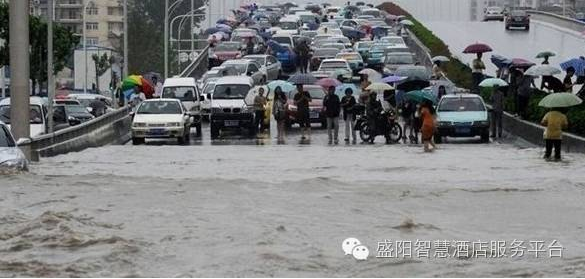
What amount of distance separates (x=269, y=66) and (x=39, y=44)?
1232cm

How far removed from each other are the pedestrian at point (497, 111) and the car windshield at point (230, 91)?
27.5 ft

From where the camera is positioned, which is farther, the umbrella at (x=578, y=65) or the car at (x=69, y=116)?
the umbrella at (x=578, y=65)

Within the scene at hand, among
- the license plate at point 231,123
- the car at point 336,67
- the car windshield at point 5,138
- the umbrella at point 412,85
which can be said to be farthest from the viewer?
the car at point 336,67

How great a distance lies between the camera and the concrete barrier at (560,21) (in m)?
96.1

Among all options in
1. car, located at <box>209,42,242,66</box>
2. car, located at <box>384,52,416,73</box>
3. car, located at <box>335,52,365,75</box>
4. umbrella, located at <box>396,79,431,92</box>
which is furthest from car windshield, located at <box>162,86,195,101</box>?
car, located at <box>209,42,242,66</box>

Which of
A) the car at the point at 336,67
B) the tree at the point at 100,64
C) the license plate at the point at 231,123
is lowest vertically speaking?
the tree at the point at 100,64

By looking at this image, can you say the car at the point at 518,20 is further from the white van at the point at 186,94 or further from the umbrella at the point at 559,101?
the umbrella at the point at 559,101

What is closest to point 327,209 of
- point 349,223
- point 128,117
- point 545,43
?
point 349,223

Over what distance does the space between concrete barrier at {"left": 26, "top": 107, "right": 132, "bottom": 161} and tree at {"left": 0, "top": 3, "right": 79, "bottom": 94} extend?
21.2 m

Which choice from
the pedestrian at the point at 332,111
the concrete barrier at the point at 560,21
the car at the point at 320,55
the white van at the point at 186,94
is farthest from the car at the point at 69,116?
the concrete barrier at the point at 560,21

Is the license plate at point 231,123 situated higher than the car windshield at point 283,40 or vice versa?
the car windshield at point 283,40

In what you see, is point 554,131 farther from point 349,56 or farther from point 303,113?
point 349,56

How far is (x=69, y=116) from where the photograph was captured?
2055 inches

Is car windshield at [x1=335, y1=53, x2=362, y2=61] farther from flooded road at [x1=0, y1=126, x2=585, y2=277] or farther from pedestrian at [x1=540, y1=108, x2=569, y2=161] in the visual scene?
pedestrian at [x1=540, y1=108, x2=569, y2=161]
